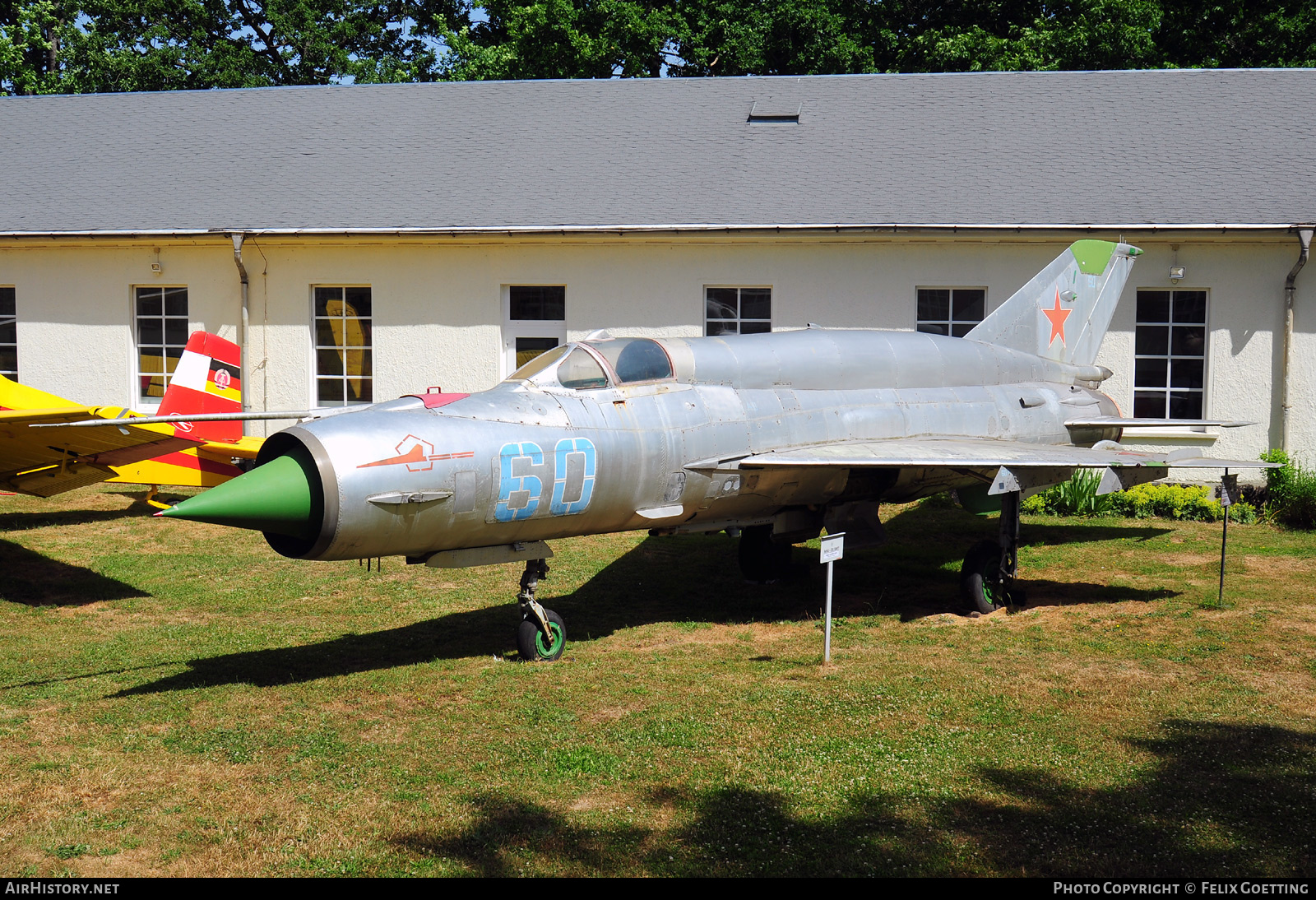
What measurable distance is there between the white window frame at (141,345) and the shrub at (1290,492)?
1634 cm

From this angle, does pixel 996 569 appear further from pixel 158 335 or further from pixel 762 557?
pixel 158 335

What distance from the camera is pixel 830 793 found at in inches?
233

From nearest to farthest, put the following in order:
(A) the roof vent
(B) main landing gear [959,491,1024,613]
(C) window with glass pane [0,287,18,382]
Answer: (B) main landing gear [959,491,1024,613] < (C) window with glass pane [0,287,18,382] < (A) the roof vent

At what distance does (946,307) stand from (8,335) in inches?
601

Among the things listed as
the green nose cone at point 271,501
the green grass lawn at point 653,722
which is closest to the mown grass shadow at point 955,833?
the green grass lawn at point 653,722

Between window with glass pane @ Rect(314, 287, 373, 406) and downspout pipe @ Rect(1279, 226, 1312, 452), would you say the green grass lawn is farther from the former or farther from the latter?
window with glass pane @ Rect(314, 287, 373, 406)

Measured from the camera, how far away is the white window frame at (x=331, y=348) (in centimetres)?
1708

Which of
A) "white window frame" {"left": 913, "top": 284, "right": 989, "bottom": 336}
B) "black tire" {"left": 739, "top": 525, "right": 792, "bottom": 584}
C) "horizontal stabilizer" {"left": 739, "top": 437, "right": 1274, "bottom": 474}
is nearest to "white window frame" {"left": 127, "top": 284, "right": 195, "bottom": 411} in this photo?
"black tire" {"left": 739, "top": 525, "right": 792, "bottom": 584}

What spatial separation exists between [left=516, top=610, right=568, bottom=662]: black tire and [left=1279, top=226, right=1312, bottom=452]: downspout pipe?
462 inches

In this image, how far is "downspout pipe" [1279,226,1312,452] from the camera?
1483cm

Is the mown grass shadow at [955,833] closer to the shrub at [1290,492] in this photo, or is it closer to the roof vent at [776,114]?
the shrub at [1290,492]

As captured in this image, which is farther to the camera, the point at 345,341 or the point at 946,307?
the point at 345,341

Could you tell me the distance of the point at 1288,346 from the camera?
49.5ft

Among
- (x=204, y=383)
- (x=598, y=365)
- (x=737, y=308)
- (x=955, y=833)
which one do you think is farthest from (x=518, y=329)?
(x=955, y=833)
